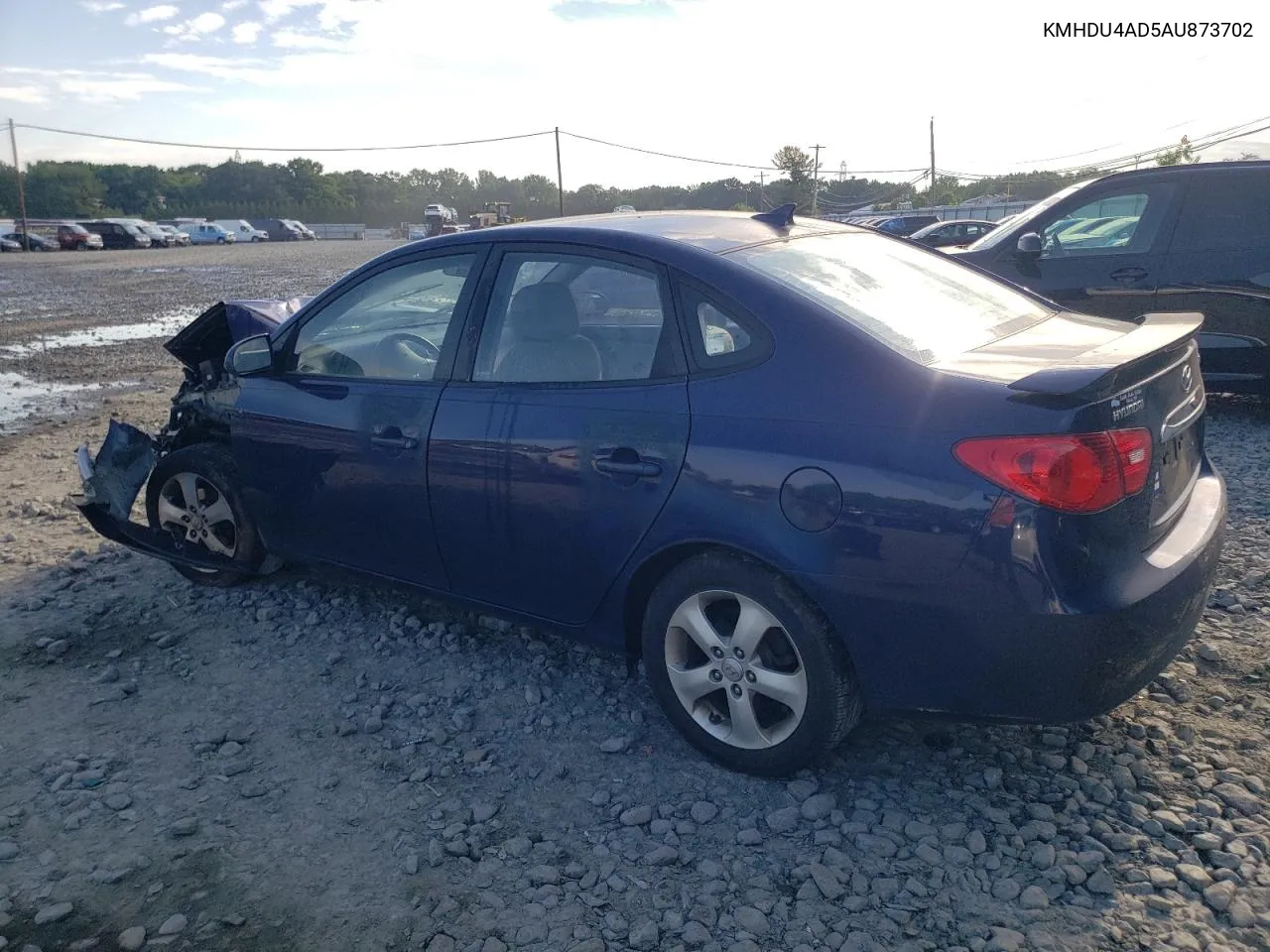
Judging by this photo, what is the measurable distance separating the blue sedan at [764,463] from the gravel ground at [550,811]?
35cm

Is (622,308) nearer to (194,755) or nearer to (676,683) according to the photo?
(676,683)

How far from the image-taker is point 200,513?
471cm

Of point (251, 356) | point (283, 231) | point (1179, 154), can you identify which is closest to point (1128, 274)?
point (251, 356)

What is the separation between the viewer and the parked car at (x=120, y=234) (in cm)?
5162

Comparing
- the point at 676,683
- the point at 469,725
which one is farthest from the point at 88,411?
the point at 676,683

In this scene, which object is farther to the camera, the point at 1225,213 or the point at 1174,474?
the point at 1225,213

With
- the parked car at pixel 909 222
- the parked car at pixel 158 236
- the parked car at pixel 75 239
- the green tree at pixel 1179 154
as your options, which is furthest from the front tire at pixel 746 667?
the parked car at pixel 158 236

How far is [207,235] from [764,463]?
2426 inches

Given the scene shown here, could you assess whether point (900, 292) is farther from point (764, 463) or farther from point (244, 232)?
point (244, 232)

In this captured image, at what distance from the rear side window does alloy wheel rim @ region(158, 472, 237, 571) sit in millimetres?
6142

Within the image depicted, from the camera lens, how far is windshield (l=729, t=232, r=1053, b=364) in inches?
117

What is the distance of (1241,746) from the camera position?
306cm

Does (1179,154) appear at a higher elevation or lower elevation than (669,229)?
higher

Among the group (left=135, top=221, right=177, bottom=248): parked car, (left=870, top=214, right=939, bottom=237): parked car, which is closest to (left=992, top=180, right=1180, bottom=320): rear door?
(left=870, top=214, right=939, bottom=237): parked car
